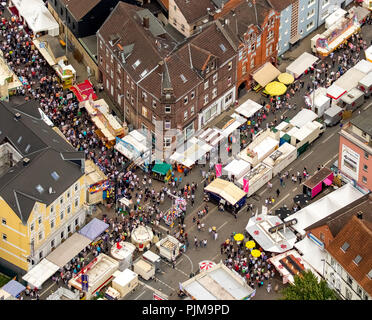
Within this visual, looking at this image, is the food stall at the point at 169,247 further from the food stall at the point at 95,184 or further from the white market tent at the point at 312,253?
the white market tent at the point at 312,253

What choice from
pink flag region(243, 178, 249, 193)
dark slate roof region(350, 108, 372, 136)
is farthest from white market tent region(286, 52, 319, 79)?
pink flag region(243, 178, 249, 193)

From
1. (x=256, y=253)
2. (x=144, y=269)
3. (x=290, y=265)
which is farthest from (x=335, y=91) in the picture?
(x=144, y=269)

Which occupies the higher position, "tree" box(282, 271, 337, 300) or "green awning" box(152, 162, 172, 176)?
"green awning" box(152, 162, 172, 176)

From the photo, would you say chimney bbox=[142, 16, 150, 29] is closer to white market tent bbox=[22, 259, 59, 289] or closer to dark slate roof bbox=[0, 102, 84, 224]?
dark slate roof bbox=[0, 102, 84, 224]

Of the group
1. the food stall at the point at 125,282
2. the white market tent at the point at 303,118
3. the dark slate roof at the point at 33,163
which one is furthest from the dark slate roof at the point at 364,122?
the dark slate roof at the point at 33,163
